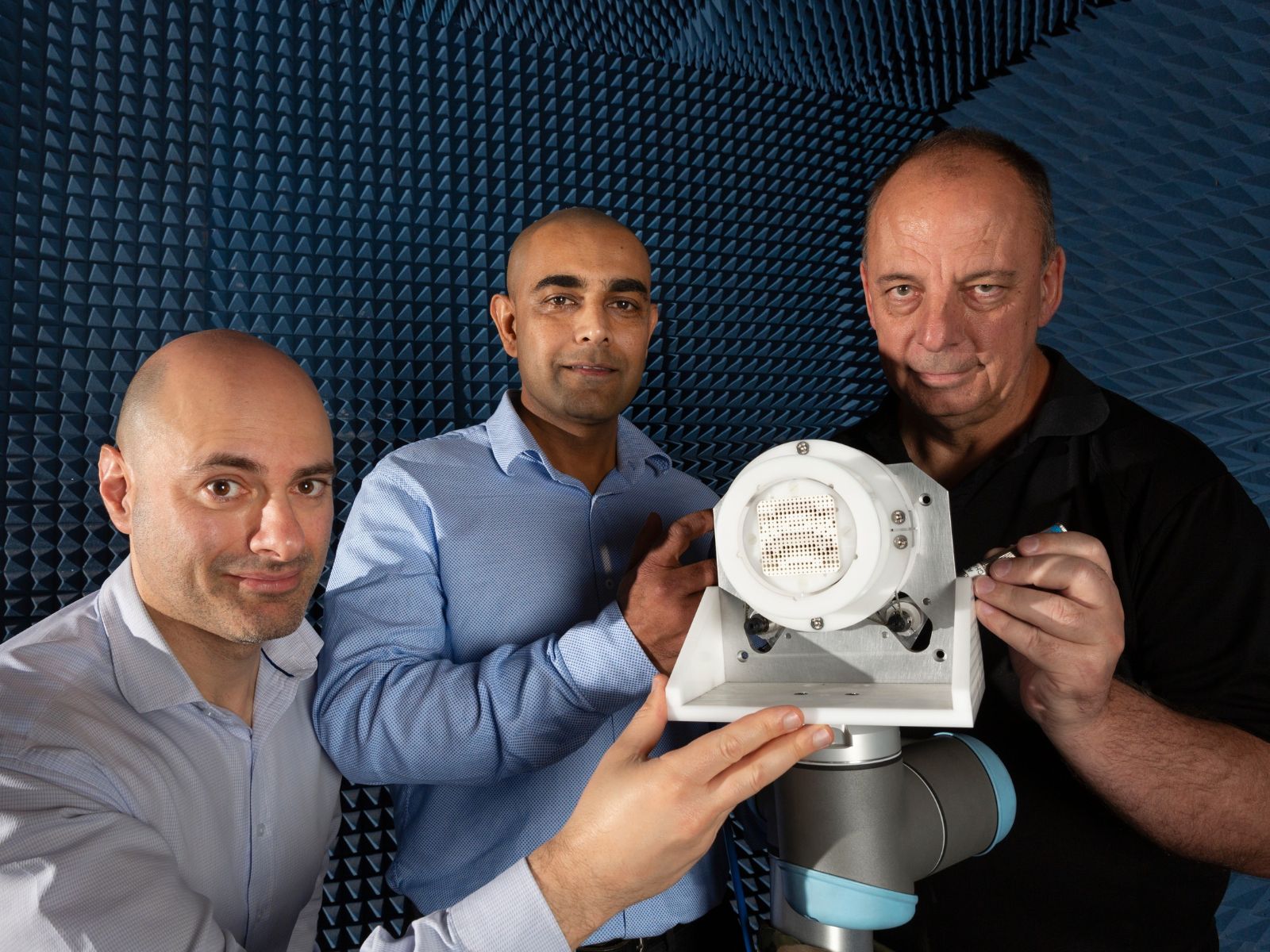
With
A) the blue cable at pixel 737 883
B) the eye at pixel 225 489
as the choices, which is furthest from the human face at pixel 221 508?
the blue cable at pixel 737 883

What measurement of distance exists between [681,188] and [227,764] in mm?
2130

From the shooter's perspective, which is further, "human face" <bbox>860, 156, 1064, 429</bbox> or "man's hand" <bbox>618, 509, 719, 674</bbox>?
"human face" <bbox>860, 156, 1064, 429</bbox>

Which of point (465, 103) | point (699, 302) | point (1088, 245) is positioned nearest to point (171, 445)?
point (465, 103)

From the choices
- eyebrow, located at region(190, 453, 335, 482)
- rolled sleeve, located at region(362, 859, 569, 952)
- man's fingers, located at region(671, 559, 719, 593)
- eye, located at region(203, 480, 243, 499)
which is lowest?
rolled sleeve, located at region(362, 859, 569, 952)

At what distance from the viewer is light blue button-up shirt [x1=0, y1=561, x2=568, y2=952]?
99 centimetres

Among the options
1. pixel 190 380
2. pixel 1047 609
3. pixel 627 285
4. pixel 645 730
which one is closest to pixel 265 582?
pixel 190 380

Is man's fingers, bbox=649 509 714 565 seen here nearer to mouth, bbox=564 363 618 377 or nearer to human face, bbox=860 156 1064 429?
human face, bbox=860 156 1064 429

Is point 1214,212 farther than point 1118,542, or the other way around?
point 1214,212

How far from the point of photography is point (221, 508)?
4.36ft

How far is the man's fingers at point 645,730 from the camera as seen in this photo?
96 centimetres

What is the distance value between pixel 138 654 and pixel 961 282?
131 cm

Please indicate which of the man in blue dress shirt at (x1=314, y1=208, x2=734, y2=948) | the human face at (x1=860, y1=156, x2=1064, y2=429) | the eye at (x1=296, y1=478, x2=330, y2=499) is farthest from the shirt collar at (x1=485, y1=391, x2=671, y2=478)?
the human face at (x1=860, y1=156, x2=1064, y2=429)

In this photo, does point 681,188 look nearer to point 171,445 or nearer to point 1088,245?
point 1088,245

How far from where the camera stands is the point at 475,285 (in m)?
2.54
